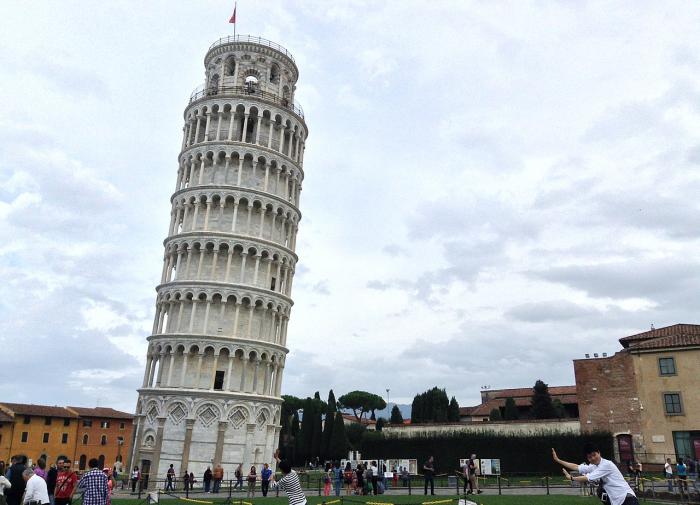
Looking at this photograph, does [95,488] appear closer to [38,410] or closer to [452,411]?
[452,411]

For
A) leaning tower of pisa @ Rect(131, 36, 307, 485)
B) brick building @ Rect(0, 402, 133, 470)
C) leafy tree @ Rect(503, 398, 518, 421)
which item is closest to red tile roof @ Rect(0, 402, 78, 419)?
brick building @ Rect(0, 402, 133, 470)

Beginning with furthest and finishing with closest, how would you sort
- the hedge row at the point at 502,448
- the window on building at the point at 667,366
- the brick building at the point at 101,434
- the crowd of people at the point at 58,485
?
the brick building at the point at 101,434, the hedge row at the point at 502,448, the window on building at the point at 667,366, the crowd of people at the point at 58,485

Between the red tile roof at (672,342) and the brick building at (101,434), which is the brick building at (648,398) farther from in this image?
the brick building at (101,434)

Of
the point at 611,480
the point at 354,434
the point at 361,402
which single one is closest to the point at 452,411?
the point at 354,434

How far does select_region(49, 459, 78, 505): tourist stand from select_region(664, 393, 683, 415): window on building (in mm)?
39310

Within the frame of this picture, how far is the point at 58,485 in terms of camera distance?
1261 centimetres

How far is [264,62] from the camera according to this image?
170ft

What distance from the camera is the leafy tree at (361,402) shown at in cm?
10988

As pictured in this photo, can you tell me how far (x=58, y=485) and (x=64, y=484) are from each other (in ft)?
0.40

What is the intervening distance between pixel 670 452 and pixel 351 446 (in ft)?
166

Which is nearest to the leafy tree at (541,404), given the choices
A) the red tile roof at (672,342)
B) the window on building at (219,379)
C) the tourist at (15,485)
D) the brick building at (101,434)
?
the red tile roof at (672,342)

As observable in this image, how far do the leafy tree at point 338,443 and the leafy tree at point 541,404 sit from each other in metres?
25.2

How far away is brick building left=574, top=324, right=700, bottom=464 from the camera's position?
38469 mm

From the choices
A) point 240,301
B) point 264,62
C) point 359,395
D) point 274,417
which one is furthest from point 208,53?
point 359,395
